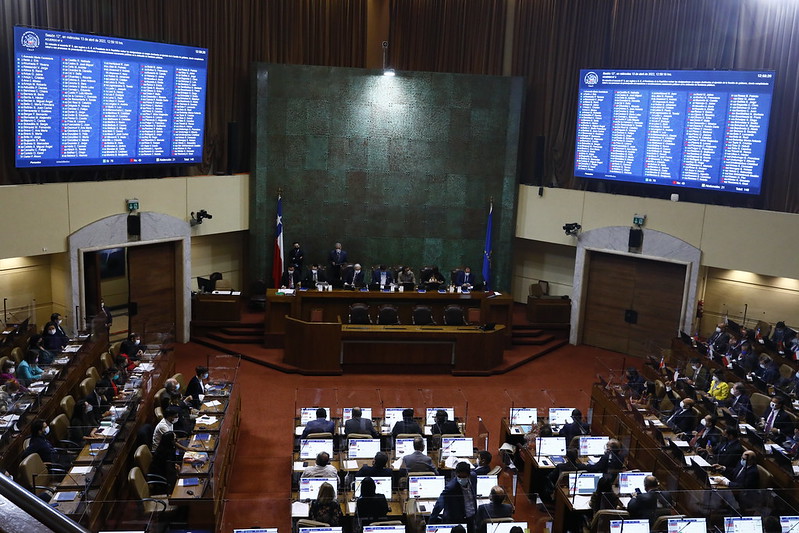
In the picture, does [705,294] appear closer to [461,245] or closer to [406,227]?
[461,245]

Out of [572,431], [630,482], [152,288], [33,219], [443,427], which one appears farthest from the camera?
[152,288]

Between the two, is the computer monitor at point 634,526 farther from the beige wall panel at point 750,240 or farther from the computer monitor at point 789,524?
the beige wall panel at point 750,240

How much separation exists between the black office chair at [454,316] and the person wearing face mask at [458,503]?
7586 mm

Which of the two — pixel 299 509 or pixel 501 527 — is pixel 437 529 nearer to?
pixel 501 527

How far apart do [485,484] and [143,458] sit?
13.0ft

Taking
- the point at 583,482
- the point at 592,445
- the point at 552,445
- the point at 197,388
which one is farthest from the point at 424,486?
the point at 197,388

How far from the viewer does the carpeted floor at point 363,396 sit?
420 inches

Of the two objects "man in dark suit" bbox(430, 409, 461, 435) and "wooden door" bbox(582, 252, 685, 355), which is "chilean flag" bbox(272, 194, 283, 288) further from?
"man in dark suit" bbox(430, 409, 461, 435)

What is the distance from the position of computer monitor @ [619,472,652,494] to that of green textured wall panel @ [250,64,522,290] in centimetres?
993

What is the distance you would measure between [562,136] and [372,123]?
4.51 meters

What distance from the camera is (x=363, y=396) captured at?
12477 mm

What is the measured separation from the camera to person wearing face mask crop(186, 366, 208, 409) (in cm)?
1119

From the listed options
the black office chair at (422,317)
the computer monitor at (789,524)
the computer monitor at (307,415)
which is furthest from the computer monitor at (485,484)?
the black office chair at (422,317)

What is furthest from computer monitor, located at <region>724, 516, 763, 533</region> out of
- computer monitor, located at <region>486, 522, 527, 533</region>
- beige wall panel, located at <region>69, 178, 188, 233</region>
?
beige wall panel, located at <region>69, 178, 188, 233</region>
